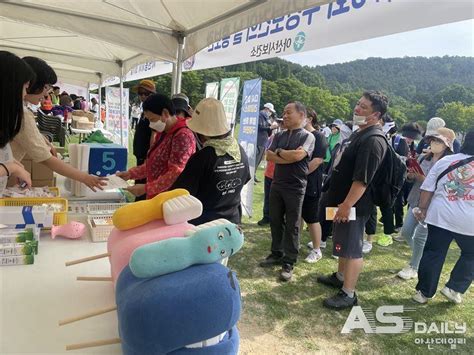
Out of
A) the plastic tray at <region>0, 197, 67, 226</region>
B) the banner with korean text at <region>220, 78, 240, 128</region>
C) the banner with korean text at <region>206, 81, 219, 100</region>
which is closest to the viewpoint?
the plastic tray at <region>0, 197, 67, 226</region>

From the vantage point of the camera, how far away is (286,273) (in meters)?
2.99

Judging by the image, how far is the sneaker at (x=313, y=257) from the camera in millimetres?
3449

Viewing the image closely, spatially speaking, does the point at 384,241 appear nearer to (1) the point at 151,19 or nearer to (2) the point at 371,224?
(2) the point at 371,224

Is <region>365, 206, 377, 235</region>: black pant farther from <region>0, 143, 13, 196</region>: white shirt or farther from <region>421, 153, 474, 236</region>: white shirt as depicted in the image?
<region>0, 143, 13, 196</region>: white shirt

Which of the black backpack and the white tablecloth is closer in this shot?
the white tablecloth

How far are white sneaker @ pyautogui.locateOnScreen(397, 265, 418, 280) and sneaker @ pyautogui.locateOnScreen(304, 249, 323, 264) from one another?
78cm

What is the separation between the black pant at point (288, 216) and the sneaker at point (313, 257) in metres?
0.44

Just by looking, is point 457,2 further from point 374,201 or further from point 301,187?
point 301,187

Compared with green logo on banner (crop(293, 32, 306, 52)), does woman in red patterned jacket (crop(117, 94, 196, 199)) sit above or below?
Answer: below

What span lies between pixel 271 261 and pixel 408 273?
1.35 meters

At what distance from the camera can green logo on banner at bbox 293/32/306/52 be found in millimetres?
2252

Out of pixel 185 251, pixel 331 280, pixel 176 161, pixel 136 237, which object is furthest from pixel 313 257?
pixel 185 251

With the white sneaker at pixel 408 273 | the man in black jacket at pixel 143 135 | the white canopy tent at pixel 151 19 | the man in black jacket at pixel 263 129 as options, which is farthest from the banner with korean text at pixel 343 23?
the man in black jacket at pixel 263 129

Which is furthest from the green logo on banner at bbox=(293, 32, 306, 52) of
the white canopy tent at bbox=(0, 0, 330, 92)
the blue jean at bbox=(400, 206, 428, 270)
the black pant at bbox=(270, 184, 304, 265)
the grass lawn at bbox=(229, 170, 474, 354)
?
the blue jean at bbox=(400, 206, 428, 270)
